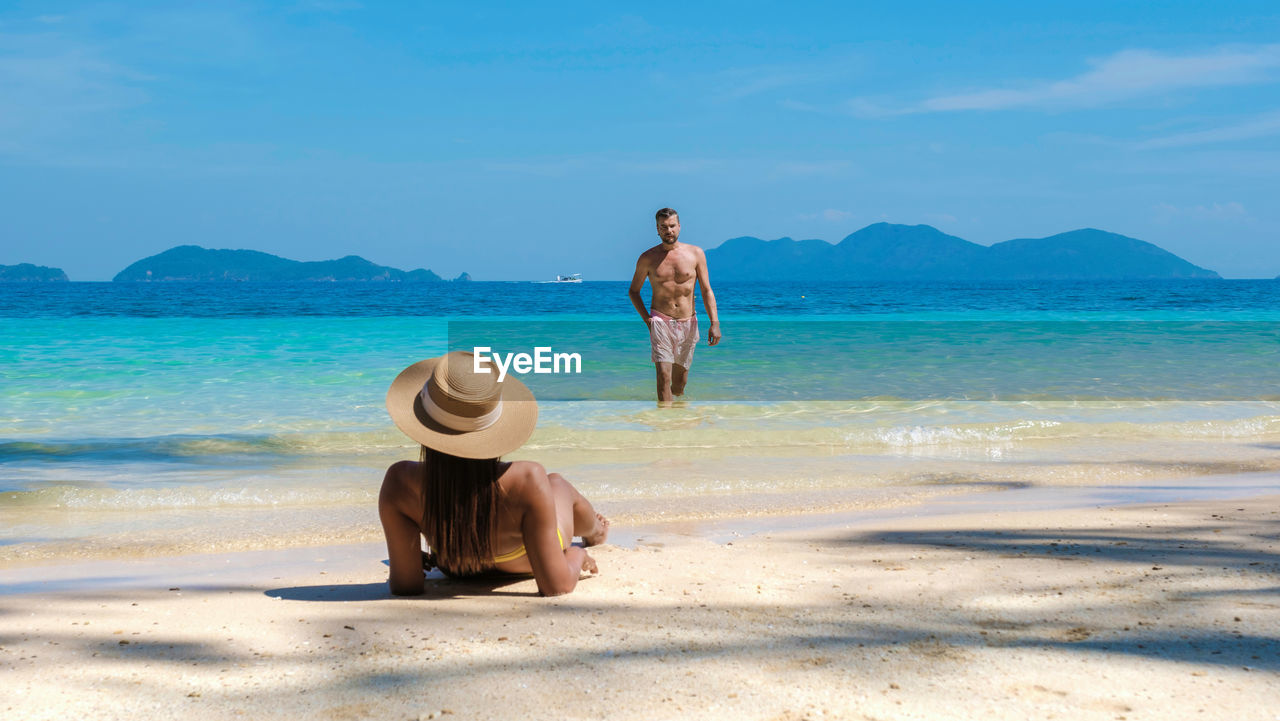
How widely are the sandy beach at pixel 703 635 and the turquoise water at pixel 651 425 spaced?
1393 mm

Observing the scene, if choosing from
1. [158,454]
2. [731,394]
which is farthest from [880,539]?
[731,394]

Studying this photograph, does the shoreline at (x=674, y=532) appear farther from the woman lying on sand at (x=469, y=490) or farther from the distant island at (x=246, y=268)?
the distant island at (x=246, y=268)

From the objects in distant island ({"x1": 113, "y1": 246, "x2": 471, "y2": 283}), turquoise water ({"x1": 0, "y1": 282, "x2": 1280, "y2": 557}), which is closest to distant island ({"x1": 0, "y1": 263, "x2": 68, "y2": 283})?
distant island ({"x1": 113, "y1": 246, "x2": 471, "y2": 283})

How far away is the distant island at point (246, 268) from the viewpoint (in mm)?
146250

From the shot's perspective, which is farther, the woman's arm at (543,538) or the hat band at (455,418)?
the woman's arm at (543,538)

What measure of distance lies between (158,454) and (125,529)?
8.33ft

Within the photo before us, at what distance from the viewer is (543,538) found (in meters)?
3.14

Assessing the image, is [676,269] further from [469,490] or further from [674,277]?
[469,490]

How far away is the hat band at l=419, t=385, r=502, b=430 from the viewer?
2.86 meters

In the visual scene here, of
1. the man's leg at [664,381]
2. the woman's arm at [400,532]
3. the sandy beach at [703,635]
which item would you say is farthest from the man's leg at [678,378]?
the woman's arm at [400,532]

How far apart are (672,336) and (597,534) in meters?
5.35

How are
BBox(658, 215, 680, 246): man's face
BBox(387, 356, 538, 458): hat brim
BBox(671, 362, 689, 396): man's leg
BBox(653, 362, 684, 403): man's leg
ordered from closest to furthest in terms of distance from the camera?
BBox(387, 356, 538, 458): hat brim < BBox(658, 215, 680, 246): man's face < BBox(653, 362, 684, 403): man's leg < BBox(671, 362, 689, 396): man's leg

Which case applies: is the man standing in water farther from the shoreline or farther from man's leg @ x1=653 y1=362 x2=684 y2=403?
the shoreline

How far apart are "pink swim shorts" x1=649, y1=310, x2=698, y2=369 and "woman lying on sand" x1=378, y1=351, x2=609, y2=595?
18.8ft
